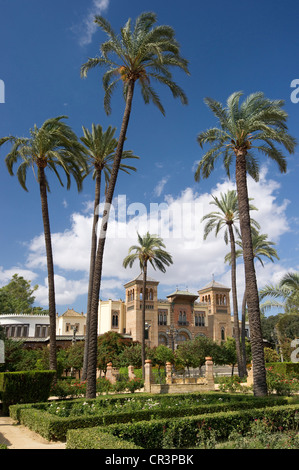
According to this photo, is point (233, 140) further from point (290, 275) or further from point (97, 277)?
point (290, 275)

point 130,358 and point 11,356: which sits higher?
point 11,356

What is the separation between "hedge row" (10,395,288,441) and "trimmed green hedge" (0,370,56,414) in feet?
6.65

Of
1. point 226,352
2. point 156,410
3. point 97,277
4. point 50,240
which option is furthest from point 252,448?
point 226,352

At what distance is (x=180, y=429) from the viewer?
8875 millimetres

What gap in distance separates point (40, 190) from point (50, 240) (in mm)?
2557

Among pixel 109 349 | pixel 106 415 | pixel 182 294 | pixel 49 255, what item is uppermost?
pixel 182 294

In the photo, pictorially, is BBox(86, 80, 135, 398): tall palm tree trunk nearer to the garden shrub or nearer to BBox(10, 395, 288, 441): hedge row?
BBox(10, 395, 288, 441): hedge row

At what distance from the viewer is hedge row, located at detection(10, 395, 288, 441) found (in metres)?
9.77

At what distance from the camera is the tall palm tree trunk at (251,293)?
13.9 m

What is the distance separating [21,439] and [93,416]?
2.00m

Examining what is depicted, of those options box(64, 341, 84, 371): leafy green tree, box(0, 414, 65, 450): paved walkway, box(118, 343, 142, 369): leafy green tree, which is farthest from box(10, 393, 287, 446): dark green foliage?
box(118, 343, 142, 369): leafy green tree

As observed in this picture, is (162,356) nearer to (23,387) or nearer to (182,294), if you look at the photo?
(182,294)

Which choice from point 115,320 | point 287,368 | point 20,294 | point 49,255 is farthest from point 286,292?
point 20,294

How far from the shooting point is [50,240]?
1870 cm
